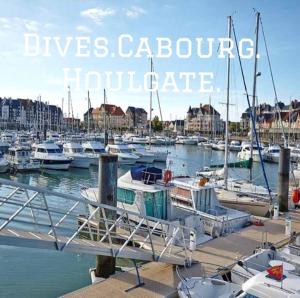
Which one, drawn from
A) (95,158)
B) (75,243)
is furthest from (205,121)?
(75,243)

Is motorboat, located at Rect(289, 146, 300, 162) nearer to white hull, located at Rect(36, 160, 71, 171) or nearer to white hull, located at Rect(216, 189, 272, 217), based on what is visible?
white hull, located at Rect(36, 160, 71, 171)

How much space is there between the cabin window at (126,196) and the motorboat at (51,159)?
2639cm

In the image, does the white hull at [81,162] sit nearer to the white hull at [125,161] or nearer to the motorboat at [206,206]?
the white hull at [125,161]

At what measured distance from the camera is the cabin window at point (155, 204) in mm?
17250

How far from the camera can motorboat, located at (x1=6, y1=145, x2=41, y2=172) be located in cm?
4094

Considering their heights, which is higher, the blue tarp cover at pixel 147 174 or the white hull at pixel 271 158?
the blue tarp cover at pixel 147 174

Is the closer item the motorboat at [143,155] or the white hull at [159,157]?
the motorboat at [143,155]

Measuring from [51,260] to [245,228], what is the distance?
8.60 metres

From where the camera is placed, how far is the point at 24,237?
9.49 m

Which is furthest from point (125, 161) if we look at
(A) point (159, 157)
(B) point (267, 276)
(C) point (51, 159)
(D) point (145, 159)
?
(B) point (267, 276)

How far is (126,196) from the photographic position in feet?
60.0

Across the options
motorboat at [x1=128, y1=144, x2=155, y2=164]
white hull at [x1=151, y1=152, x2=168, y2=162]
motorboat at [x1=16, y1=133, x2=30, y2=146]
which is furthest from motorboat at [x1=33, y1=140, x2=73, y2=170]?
white hull at [x1=151, y1=152, x2=168, y2=162]

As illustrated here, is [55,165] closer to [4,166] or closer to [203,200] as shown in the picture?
[4,166]

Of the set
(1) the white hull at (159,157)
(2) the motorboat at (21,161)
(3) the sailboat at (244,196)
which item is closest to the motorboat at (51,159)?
(2) the motorboat at (21,161)
